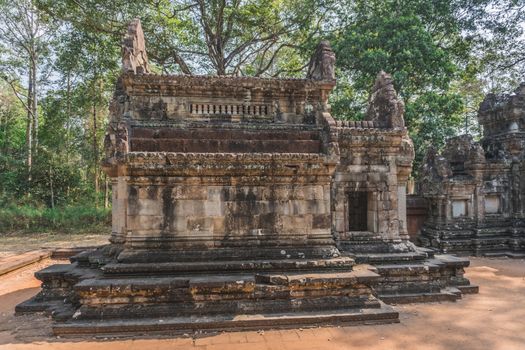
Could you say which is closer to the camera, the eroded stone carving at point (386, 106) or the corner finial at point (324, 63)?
the corner finial at point (324, 63)

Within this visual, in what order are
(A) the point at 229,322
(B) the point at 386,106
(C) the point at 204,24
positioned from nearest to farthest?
(A) the point at 229,322 < (B) the point at 386,106 < (C) the point at 204,24

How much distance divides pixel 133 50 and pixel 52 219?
16.1 metres

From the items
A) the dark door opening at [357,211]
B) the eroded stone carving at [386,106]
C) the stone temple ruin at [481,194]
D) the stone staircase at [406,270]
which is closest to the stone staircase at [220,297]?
the stone staircase at [406,270]

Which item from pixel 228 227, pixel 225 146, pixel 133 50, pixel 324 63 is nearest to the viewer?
pixel 228 227

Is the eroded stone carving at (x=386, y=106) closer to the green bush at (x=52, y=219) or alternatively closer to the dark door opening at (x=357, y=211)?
the dark door opening at (x=357, y=211)

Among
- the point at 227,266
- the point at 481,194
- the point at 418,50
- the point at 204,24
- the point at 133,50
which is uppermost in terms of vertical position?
the point at 204,24

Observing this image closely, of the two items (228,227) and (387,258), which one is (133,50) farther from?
(387,258)

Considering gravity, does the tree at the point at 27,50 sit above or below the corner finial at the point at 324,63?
above

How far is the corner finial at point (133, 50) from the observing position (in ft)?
21.7

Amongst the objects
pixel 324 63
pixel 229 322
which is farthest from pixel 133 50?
pixel 229 322

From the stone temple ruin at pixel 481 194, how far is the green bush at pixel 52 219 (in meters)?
16.6

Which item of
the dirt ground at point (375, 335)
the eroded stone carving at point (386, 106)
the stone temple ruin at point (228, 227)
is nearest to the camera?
the dirt ground at point (375, 335)

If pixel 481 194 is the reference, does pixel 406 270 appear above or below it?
below

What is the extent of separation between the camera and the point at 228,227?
6.27 meters
